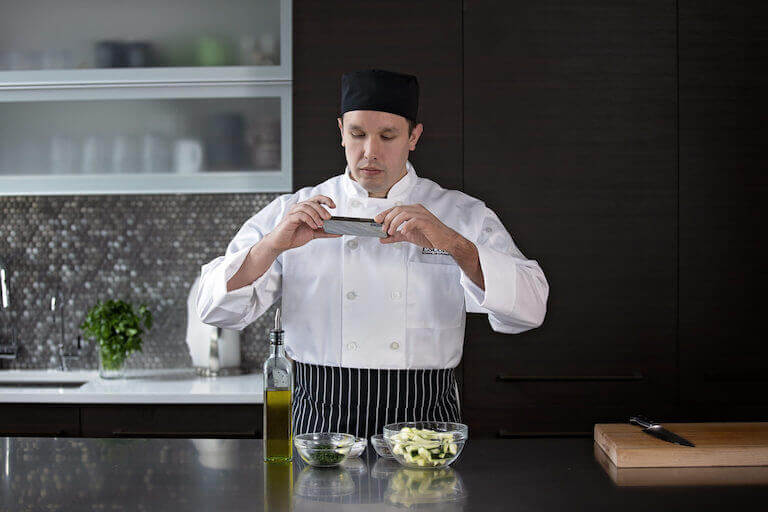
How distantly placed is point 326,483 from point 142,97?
1.99 m

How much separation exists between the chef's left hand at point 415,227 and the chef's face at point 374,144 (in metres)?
0.23

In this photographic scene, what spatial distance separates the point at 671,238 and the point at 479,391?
0.81 m

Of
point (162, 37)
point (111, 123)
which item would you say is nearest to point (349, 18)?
point (162, 37)

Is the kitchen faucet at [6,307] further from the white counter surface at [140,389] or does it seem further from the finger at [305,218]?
the finger at [305,218]

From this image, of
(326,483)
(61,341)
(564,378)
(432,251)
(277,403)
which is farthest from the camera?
(61,341)

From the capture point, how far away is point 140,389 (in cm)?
275

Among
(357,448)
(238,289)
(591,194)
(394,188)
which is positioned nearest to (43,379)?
(238,289)

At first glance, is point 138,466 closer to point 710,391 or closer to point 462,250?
point 462,250

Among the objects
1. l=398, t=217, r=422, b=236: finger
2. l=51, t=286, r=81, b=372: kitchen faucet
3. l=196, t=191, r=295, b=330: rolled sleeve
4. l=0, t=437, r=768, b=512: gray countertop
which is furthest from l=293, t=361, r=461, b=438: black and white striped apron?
l=51, t=286, r=81, b=372: kitchen faucet

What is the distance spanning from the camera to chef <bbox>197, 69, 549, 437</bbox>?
1.82 metres

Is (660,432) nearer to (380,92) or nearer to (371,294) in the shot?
(371,294)

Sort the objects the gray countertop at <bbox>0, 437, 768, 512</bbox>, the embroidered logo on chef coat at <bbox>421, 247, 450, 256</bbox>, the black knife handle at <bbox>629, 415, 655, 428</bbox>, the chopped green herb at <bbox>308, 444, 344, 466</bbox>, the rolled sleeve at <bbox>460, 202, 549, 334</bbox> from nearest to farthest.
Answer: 1. the gray countertop at <bbox>0, 437, 768, 512</bbox>
2. the chopped green herb at <bbox>308, 444, 344, 466</bbox>
3. the black knife handle at <bbox>629, 415, 655, 428</bbox>
4. the rolled sleeve at <bbox>460, 202, 549, 334</bbox>
5. the embroidered logo on chef coat at <bbox>421, 247, 450, 256</bbox>

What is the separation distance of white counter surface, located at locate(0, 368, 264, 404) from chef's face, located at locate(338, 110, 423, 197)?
0.96 m

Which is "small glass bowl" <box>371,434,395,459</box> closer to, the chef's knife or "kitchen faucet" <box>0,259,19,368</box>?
the chef's knife
